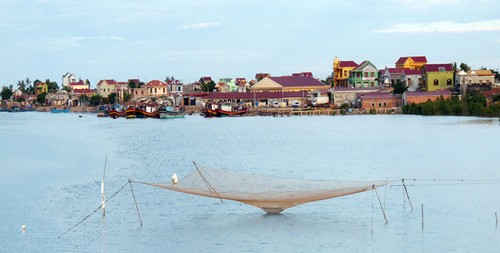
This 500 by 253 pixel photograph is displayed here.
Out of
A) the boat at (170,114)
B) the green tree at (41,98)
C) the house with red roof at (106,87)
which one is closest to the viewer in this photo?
the boat at (170,114)

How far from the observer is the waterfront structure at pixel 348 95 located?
217ft

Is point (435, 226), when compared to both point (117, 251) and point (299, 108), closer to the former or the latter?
point (117, 251)

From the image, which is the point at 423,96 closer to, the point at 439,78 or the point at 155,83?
the point at 439,78

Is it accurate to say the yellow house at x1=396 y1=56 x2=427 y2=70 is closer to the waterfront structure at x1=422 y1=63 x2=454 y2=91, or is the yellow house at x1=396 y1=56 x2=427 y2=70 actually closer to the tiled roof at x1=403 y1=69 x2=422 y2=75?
the tiled roof at x1=403 y1=69 x2=422 y2=75

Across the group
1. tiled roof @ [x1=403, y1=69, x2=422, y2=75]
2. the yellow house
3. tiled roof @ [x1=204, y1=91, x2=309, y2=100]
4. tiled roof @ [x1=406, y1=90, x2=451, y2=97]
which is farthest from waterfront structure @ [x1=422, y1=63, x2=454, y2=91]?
tiled roof @ [x1=204, y1=91, x2=309, y2=100]

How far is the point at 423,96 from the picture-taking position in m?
59.4

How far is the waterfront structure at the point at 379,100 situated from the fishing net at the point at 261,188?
49.1 metres

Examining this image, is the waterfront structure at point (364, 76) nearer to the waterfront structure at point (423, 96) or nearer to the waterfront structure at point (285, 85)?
the waterfront structure at point (285, 85)

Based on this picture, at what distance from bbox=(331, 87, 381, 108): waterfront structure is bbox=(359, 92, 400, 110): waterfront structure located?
148cm

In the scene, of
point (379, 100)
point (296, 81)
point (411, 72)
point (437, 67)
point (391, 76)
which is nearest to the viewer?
point (437, 67)

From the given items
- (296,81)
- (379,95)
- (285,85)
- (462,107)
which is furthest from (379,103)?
(296,81)

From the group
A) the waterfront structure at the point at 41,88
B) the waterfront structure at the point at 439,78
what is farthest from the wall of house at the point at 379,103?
the waterfront structure at the point at 41,88

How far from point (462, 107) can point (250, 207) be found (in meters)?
39.6

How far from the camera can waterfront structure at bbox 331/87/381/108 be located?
66.2m
